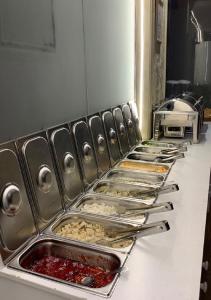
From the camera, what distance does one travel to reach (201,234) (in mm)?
939

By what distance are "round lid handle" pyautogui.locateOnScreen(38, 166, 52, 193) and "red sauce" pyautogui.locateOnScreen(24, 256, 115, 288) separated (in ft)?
0.70

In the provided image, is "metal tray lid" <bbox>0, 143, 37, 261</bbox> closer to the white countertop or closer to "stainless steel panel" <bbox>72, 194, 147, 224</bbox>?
the white countertop

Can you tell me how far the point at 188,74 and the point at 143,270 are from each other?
2.45m

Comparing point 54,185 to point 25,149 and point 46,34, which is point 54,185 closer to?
point 25,149

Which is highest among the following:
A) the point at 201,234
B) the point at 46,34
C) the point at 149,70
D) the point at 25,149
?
the point at 46,34

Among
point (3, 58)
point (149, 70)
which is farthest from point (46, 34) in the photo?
point (149, 70)

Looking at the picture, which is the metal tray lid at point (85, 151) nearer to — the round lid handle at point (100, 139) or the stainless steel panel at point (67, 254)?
the round lid handle at point (100, 139)

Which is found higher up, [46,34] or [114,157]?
[46,34]

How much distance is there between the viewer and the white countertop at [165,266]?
27.5 inches

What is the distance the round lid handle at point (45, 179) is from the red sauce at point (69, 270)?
0.70ft

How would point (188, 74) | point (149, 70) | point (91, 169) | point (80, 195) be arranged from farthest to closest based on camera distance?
point (188, 74) < point (149, 70) < point (91, 169) < point (80, 195)

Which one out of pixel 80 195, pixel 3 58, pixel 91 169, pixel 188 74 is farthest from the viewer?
pixel 188 74

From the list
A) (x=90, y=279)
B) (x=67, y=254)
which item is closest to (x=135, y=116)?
(x=67, y=254)

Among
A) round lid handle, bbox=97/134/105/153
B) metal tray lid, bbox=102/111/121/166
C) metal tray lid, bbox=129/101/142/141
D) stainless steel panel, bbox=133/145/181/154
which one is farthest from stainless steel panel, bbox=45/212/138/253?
metal tray lid, bbox=129/101/142/141
